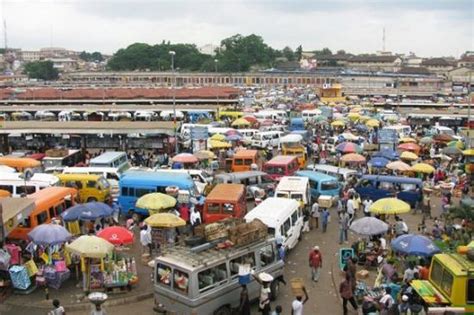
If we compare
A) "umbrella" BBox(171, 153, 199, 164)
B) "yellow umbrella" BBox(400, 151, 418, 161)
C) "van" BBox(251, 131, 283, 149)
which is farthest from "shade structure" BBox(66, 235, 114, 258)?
"van" BBox(251, 131, 283, 149)

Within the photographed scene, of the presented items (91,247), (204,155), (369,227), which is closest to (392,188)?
(369,227)

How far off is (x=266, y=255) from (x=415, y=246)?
3.55 metres

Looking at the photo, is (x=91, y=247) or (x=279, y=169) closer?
(x=91, y=247)

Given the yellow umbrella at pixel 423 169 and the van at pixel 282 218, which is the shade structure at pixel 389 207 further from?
the yellow umbrella at pixel 423 169

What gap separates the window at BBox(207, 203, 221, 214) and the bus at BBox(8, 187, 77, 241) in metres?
4.57

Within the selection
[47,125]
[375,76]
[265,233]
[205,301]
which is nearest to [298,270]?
[265,233]

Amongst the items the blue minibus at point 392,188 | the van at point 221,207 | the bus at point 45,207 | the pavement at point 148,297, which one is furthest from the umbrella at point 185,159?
the pavement at point 148,297

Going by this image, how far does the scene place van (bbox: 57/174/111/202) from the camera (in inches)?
827

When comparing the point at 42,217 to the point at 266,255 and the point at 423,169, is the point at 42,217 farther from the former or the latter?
the point at 423,169

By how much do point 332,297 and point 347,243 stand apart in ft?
14.4

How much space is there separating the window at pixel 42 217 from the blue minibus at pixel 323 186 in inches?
391

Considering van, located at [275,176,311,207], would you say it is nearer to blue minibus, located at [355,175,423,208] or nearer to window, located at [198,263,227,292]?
blue minibus, located at [355,175,423,208]

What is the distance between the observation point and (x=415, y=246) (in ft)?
43.4

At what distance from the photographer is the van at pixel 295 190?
63.8ft
